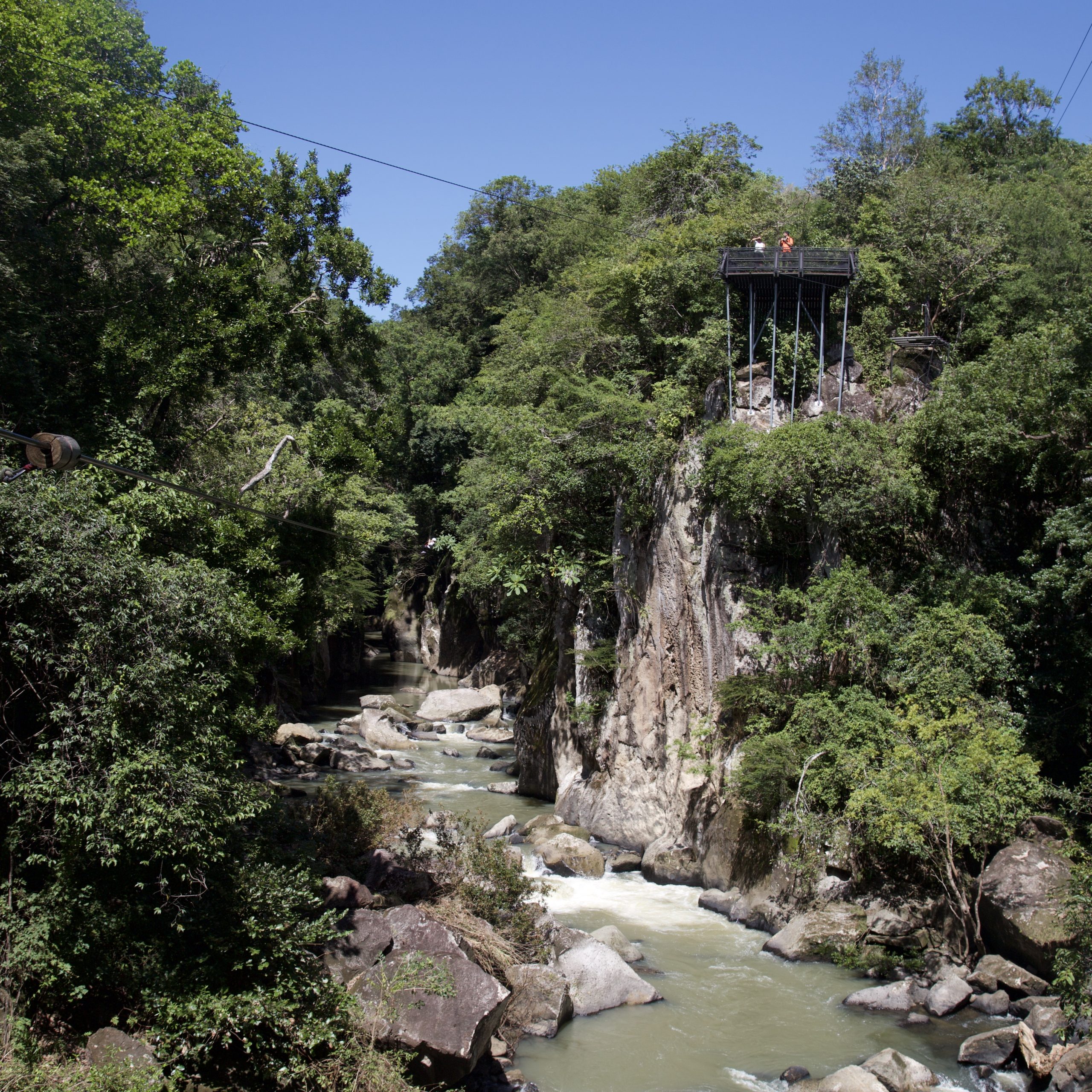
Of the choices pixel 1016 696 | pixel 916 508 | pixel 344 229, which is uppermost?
pixel 344 229

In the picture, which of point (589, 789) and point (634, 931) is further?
point (589, 789)

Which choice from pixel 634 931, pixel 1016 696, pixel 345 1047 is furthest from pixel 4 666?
pixel 1016 696

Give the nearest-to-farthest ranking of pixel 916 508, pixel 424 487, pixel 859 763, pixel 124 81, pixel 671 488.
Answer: pixel 859 763 → pixel 916 508 → pixel 671 488 → pixel 124 81 → pixel 424 487

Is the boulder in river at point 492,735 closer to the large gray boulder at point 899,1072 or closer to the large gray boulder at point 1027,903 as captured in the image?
the large gray boulder at point 1027,903

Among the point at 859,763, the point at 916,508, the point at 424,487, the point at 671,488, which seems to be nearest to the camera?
the point at 859,763

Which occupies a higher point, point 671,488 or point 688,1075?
point 671,488

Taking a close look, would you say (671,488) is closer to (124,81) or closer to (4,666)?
(4,666)

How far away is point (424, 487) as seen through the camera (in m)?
39.8

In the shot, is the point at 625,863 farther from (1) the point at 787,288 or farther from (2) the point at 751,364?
(1) the point at 787,288

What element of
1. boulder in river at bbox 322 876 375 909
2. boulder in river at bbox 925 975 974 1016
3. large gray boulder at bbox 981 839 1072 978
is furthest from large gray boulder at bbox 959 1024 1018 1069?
boulder in river at bbox 322 876 375 909

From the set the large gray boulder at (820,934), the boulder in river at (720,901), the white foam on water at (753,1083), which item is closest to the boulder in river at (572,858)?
the boulder in river at (720,901)

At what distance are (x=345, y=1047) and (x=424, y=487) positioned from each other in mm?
32583

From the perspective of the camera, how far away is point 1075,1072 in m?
8.38

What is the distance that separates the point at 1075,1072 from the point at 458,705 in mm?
24133
